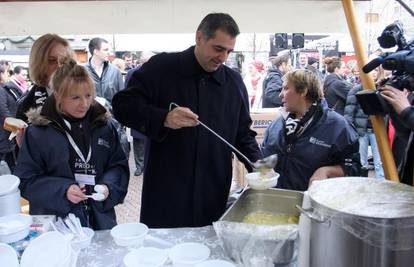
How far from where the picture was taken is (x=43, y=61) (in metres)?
1.76

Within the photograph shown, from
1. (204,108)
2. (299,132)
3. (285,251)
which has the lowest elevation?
(285,251)

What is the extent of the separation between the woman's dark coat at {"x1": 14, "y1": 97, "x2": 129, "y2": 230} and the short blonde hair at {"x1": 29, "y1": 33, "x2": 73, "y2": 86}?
1.21ft

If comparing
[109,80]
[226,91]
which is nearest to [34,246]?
[226,91]

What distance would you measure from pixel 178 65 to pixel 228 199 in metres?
0.60

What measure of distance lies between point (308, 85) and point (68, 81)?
115cm

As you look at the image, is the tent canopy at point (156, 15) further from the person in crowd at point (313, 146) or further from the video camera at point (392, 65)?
the video camera at point (392, 65)

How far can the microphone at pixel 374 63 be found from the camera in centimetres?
99

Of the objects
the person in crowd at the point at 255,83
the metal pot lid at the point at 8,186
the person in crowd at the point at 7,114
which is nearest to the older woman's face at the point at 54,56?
the metal pot lid at the point at 8,186

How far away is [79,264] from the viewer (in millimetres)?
996

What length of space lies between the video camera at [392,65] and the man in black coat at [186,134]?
0.57 metres

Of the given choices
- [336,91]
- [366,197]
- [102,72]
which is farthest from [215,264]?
[336,91]

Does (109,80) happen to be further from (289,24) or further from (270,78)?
(289,24)

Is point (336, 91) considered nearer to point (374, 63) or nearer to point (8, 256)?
point (374, 63)

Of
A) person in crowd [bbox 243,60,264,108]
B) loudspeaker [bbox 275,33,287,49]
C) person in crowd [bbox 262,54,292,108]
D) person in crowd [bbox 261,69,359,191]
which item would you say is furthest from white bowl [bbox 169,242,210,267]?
loudspeaker [bbox 275,33,287,49]
